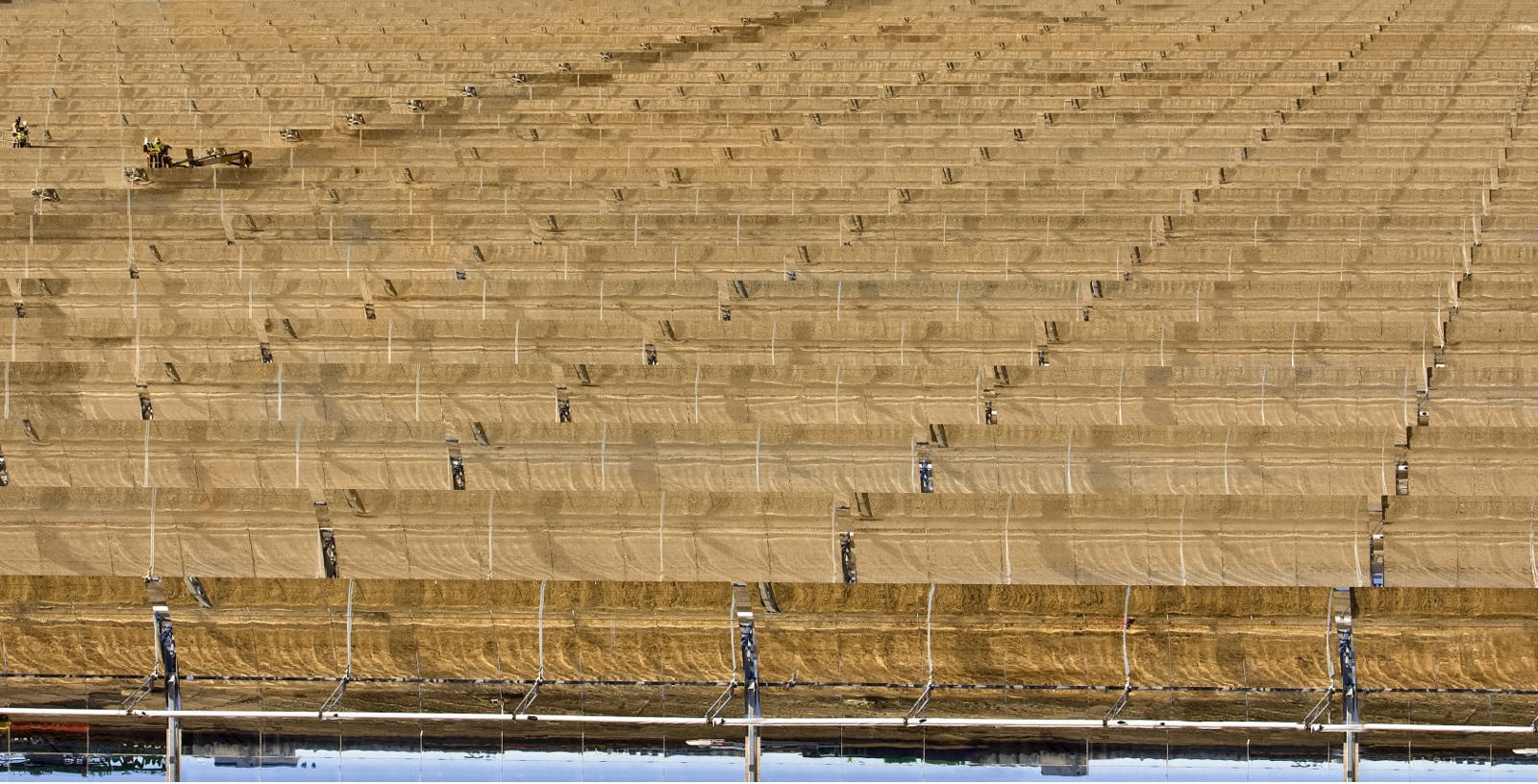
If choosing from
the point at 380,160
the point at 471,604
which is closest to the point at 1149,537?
the point at 471,604

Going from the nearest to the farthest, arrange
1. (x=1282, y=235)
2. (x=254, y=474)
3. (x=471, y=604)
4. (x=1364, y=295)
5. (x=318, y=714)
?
(x=318, y=714) → (x=471, y=604) → (x=254, y=474) → (x=1364, y=295) → (x=1282, y=235)

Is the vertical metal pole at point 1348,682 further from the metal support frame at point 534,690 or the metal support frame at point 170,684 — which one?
the metal support frame at point 170,684

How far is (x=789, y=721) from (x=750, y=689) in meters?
0.38

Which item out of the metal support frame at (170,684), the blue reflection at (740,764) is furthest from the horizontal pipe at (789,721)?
the blue reflection at (740,764)

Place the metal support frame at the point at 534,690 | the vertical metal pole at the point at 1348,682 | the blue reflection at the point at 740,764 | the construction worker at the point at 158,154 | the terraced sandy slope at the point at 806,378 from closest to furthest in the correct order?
the vertical metal pole at the point at 1348,682, the blue reflection at the point at 740,764, the metal support frame at the point at 534,690, the terraced sandy slope at the point at 806,378, the construction worker at the point at 158,154

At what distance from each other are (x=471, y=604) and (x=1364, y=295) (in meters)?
9.02

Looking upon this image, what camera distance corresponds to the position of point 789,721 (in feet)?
43.0

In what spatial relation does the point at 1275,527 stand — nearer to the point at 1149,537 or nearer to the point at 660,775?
the point at 1149,537

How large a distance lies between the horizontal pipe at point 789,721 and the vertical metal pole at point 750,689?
0.33ft

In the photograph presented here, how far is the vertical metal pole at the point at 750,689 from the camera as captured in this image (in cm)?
1326

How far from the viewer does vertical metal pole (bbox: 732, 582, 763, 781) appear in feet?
43.5

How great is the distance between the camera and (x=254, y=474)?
→ 16.0 m

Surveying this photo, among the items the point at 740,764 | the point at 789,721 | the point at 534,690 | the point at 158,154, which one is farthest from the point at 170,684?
the point at 158,154

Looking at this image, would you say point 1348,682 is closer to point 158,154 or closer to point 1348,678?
point 1348,678
